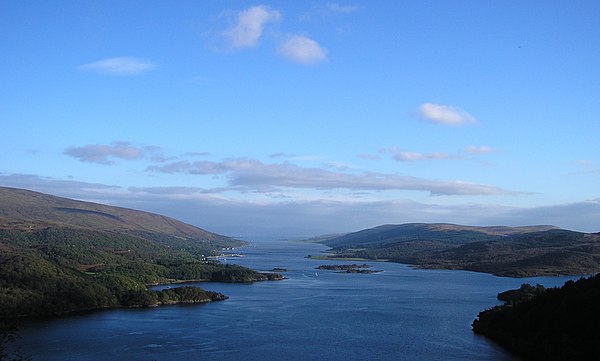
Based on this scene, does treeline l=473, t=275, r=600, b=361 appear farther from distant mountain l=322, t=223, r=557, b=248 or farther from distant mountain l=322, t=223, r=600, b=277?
distant mountain l=322, t=223, r=557, b=248

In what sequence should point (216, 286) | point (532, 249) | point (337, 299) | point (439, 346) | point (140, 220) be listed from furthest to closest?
point (140, 220), point (532, 249), point (216, 286), point (337, 299), point (439, 346)

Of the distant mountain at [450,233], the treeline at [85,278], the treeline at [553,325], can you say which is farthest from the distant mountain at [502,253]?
the treeline at [553,325]

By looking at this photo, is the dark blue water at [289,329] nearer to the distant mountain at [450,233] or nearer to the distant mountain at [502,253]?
the distant mountain at [502,253]

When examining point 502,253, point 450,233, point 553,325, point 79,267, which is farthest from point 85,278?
point 450,233

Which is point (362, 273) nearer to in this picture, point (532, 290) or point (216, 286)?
point (216, 286)

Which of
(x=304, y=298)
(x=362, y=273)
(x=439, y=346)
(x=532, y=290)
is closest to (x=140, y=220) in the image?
(x=362, y=273)

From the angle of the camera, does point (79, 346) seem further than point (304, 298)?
No
